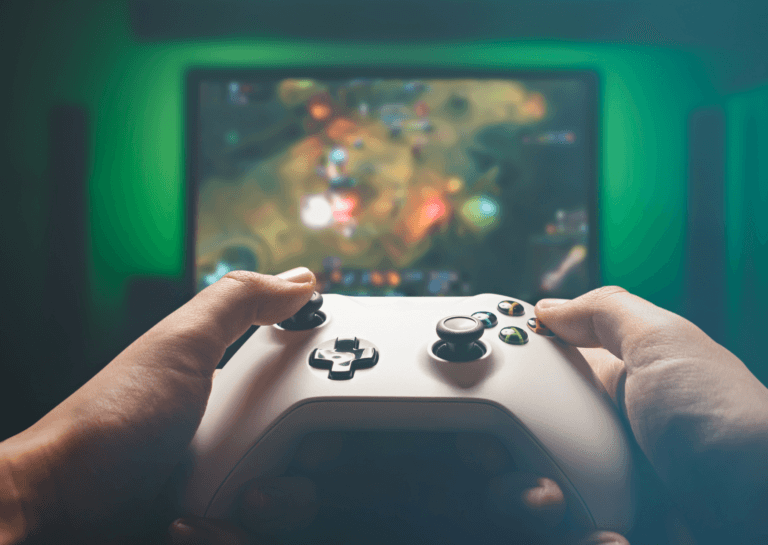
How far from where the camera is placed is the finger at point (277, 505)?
33cm

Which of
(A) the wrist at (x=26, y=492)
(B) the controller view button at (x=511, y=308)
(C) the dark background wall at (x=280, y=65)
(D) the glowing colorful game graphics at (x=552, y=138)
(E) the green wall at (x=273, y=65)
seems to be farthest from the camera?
(E) the green wall at (x=273, y=65)

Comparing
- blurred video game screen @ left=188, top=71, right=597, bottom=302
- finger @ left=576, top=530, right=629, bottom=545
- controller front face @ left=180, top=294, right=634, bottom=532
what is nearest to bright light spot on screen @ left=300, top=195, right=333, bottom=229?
blurred video game screen @ left=188, top=71, right=597, bottom=302

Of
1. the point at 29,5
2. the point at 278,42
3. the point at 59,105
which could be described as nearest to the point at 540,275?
the point at 278,42

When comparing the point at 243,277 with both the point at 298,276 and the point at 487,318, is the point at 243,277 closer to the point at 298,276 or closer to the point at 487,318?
the point at 298,276

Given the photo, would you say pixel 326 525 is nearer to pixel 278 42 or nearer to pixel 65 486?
pixel 65 486

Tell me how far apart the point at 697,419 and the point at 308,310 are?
0.39 m

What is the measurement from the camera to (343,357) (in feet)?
1.29

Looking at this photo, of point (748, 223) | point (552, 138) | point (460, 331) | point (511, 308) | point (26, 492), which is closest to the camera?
point (26, 492)

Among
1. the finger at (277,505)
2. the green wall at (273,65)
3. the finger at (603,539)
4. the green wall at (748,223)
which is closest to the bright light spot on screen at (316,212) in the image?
the green wall at (273,65)

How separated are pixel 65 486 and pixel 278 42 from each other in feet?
4.47

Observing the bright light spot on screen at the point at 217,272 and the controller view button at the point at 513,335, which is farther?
the bright light spot on screen at the point at 217,272

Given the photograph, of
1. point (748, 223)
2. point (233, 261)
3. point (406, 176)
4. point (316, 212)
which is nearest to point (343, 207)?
point (316, 212)

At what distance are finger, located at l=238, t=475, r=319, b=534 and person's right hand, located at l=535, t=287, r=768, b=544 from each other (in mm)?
313

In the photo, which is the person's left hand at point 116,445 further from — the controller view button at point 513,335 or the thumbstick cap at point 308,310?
the controller view button at point 513,335
